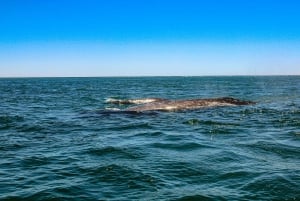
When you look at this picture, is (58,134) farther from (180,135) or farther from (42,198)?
(42,198)

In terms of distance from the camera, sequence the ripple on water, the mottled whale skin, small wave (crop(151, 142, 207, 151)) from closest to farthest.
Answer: the ripple on water, small wave (crop(151, 142, 207, 151)), the mottled whale skin

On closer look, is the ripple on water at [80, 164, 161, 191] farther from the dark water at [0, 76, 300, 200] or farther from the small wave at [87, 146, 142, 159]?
the small wave at [87, 146, 142, 159]

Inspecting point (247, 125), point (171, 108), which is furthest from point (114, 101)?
point (247, 125)

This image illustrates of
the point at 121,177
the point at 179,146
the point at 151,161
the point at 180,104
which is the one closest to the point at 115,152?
the point at 151,161

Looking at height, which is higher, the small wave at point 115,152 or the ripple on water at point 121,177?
the ripple on water at point 121,177

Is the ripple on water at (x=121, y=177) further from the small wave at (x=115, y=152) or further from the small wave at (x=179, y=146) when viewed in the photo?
the small wave at (x=179, y=146)

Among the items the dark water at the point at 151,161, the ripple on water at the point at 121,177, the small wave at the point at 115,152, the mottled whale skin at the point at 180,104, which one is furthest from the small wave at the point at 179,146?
the mottled whale skin at the point at 180,104

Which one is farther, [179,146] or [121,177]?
[179,146]

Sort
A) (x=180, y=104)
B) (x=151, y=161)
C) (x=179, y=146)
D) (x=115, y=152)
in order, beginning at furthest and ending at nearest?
(x=180, y=104), (x=179, y=146), (x=115, y=152), (x=151, y=161)

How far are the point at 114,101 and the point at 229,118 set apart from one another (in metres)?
18.2

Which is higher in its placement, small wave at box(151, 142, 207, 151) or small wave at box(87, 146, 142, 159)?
small wave at box(87, 146, 142, 159)

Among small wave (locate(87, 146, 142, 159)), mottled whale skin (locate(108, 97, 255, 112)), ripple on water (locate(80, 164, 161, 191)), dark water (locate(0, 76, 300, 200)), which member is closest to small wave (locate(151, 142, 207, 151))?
dark water (locate(0, 76, 300, 200))

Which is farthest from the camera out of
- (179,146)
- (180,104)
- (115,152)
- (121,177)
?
(180,104)

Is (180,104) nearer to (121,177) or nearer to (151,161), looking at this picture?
(151,161)
